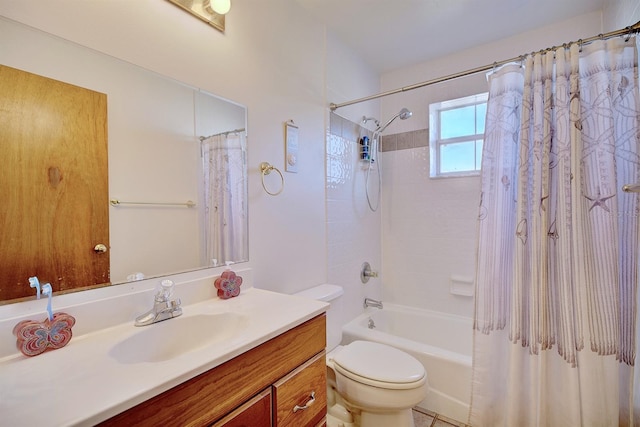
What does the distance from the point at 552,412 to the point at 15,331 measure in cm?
205

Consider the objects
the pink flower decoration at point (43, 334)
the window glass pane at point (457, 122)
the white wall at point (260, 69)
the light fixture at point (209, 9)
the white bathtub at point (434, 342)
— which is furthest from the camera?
the window glass pane at point (457, 122)

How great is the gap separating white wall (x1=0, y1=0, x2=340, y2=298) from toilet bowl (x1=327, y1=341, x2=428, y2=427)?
48 cm

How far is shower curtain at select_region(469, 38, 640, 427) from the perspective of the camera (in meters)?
1.19

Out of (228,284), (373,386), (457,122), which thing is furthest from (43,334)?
(457,122)

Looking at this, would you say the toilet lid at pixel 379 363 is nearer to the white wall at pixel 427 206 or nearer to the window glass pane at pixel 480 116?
the white wall at pixel 427 206

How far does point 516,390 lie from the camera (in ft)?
4.46

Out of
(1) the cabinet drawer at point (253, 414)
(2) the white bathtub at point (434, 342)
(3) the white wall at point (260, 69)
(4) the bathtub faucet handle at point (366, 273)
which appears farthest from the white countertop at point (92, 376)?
(4) the bathtub faucet handle at point (366, 273)

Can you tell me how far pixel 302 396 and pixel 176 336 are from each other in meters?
0.45

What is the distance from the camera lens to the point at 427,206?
2.38 m

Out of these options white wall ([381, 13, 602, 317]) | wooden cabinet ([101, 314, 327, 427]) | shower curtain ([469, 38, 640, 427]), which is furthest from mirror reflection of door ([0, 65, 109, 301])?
white wall ([381, 13, 602, 317])

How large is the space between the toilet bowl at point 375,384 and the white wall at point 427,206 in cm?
107

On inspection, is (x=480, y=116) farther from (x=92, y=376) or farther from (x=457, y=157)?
(x=92, y=376)

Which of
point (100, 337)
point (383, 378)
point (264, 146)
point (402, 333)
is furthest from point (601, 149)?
point (100, 337)

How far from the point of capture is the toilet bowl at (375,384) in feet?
3.99
